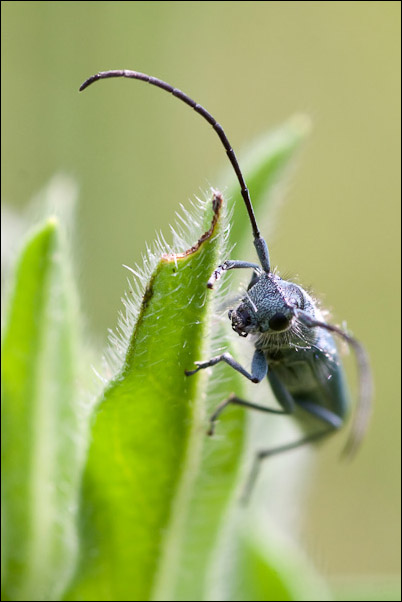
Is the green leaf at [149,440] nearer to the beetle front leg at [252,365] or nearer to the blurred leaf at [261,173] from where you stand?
the beetle front leg at [252,365]

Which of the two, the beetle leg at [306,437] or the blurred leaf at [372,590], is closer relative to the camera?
the blurred leaf at [372,590]

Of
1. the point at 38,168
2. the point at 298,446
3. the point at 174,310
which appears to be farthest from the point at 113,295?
the point at 174,310

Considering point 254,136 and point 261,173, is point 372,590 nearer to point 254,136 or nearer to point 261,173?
point 261,173

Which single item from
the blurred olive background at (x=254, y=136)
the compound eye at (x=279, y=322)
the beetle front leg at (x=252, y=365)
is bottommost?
the beetle front leg at (x=252, y=365)

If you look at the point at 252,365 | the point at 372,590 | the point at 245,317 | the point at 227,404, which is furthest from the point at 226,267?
the point at 372,590

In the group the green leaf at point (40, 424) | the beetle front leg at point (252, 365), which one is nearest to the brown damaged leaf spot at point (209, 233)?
the beetle front leg at point (252, 365)

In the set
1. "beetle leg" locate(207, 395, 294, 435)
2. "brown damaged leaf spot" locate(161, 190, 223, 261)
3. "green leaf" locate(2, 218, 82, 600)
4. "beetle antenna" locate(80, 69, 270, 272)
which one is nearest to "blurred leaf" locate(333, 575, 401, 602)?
"beetle leg" locate(207, 395, 294, 435)

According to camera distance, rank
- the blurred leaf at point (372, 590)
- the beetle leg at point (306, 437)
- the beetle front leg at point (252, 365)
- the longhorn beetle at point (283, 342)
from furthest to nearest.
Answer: the beetle leg at point (306, 437)
the blurred leaf at point (372, 590)
the longhorn beetle at point (283, 342)
the beetle front leg at point (252, 365)

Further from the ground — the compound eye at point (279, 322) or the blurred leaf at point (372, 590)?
the compound eye at point (279, 322)
